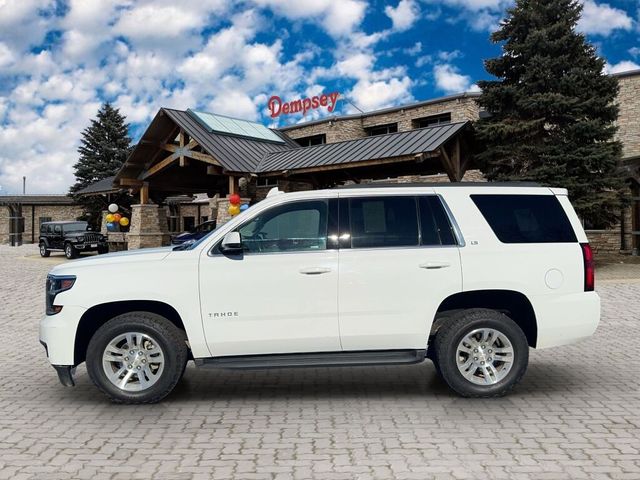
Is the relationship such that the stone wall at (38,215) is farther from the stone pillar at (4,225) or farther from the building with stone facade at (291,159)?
the building with stone facade at (291,159)

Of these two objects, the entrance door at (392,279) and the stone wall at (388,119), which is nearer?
the entrance door at (392,279)

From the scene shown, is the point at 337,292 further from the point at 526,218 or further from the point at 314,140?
the point at 314,140

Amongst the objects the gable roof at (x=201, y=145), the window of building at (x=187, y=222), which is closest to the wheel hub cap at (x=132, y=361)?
the gable roof at (x=201, y=145)

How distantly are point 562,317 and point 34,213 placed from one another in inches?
2207

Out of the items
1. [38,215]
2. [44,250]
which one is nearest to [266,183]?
[44,250]

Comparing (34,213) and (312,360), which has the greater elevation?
(34,213)

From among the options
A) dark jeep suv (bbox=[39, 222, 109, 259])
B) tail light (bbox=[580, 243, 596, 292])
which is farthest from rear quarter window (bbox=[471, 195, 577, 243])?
dark jeep suv (bbox=[39, 222, 109, 259])

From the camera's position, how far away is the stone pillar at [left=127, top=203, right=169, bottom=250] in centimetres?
2764

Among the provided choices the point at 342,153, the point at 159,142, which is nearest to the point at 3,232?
the point at 159,142

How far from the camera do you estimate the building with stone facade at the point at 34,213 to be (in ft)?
175

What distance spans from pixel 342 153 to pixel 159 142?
29.4 feet

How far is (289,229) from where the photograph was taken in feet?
19.5

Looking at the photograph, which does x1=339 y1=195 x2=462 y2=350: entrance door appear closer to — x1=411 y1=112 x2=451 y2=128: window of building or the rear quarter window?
the rear quarter window

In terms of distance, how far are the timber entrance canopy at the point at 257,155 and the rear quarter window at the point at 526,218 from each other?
41.8ft
